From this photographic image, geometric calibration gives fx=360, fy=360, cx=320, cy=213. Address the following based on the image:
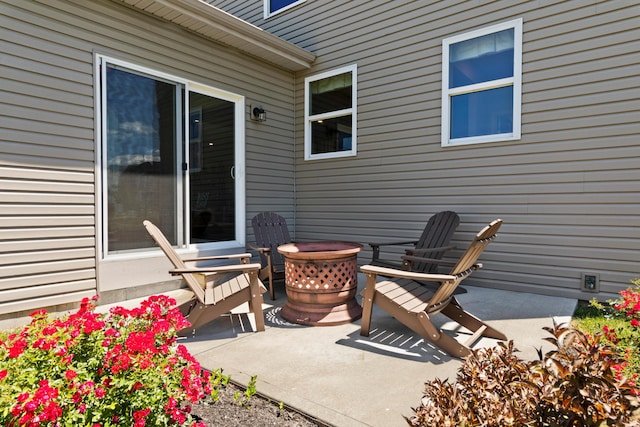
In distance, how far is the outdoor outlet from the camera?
3.64 m

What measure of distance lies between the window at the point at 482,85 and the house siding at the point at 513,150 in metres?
0.10

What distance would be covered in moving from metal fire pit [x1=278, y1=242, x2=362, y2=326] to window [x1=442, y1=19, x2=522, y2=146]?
2.38 m

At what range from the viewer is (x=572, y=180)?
3756 millimetres

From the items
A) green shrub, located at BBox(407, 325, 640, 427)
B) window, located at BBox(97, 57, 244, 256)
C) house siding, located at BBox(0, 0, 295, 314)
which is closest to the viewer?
green shrub, located at BBox(407, 325, 640, 427)

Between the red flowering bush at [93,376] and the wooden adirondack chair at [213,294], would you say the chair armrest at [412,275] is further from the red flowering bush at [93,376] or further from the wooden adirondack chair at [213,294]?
the red flowering bush at [93,376]

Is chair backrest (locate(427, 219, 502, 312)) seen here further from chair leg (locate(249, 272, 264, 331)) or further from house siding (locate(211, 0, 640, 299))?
house siding (locate(211, 0, 640, 299))

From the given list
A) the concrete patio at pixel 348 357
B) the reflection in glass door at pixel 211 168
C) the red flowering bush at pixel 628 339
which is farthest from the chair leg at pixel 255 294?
the red flowering bush at pixel 628 339

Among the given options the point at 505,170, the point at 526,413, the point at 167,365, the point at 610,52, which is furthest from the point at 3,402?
the point at 610,52

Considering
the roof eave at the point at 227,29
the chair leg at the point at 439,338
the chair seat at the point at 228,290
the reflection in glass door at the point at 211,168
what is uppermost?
the roof eave at the point at 227,29

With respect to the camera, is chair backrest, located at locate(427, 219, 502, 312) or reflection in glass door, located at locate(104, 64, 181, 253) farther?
reflection in glass door, located at locate(104, 64, 181, 253)

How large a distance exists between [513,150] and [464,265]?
2.24m

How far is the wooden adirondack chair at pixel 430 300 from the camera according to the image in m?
2.43

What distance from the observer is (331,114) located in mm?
5676

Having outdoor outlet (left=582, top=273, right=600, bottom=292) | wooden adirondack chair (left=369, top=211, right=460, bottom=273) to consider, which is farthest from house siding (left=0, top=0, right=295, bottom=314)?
outdoor outlet (left=582, top=273, right=600, bottom=292)
